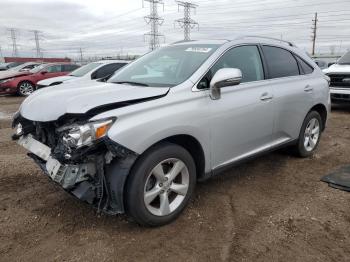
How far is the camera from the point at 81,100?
9.46ft

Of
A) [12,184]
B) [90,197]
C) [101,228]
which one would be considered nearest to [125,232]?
[101,228]

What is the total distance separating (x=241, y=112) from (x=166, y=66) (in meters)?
0.98

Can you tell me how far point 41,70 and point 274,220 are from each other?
14.9 metres

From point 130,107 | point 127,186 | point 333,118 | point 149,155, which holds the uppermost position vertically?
point 130,107

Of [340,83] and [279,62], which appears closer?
[279,62]

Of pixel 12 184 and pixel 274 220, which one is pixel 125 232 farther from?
pixel 12 184

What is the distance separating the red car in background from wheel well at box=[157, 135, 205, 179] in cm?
1352

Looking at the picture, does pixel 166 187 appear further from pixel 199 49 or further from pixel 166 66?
pixel 199 49

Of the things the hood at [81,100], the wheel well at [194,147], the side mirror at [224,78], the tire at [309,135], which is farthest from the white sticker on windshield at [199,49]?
the tire at [309,135]

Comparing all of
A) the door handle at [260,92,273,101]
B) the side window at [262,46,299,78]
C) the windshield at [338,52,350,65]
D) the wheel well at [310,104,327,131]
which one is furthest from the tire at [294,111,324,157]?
the windshield at [338,52,350,65]

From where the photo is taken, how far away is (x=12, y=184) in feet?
13.9

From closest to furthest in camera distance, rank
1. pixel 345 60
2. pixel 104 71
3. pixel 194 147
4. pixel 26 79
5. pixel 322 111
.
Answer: pixel 194 147 < pixel 322 111 < pixel 345 60 < pixel 104 71 < pixel 26 79

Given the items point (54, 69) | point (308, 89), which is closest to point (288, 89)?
point (308, 89)

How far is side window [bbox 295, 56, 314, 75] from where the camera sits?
16.2 feet
